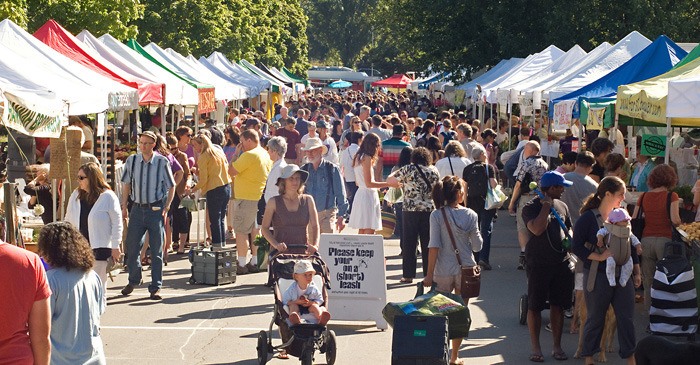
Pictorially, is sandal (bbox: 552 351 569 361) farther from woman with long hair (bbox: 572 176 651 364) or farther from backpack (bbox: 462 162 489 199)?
backpack (bbox: 462 162 489 199)

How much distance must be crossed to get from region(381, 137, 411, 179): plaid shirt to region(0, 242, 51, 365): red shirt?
462 inches

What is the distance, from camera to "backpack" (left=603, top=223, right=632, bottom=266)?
Answer: 9.23 meters

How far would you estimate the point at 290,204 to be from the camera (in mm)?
11289

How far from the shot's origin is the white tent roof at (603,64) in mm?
21094

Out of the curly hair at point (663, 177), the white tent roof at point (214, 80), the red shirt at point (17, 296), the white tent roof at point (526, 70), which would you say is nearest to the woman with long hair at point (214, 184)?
the curly hair at point (663, 177)

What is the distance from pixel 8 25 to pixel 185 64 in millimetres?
16039

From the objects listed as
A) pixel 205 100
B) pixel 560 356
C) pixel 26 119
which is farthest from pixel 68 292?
pixel 205 100

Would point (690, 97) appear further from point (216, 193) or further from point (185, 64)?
point (185, 64)

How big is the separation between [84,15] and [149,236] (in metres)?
21.3

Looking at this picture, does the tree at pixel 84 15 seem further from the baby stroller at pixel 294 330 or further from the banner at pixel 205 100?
the baby stroller at pixel 294 330

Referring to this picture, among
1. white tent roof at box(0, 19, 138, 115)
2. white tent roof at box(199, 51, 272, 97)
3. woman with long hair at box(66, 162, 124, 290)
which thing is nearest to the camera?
woman with long hair at box(66, 162, 124, 290)

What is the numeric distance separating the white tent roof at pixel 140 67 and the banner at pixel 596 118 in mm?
7936

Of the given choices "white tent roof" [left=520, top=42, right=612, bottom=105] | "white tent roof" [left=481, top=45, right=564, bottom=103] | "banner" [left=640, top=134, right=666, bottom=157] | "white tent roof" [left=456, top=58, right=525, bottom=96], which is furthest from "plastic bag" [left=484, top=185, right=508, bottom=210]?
"white tent roof" [left=456, top=58, right=525, bottom=96]

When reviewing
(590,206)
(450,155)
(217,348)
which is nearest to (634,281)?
(590,206)
